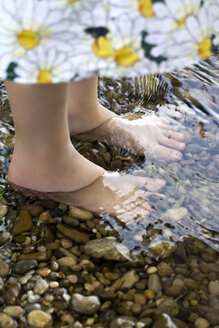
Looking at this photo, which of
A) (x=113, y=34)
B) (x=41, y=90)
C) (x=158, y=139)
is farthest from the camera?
(x=158, y=139)

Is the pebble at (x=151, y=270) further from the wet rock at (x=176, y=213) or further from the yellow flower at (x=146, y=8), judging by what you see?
the yellow flower at (x=146, y=8)

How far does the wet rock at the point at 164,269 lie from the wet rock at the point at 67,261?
0.22m

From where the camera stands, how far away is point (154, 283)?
114 centimetres

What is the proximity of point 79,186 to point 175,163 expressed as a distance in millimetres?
362

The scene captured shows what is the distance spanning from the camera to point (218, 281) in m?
1.15

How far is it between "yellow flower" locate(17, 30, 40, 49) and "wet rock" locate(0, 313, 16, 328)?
603 mm

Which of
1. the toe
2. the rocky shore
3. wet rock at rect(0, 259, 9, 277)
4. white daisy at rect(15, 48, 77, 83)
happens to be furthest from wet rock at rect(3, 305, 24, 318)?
the toe

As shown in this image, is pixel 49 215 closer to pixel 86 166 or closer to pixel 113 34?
pixel 86 166

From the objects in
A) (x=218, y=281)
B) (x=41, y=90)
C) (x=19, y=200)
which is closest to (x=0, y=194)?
(x=19, y=200)

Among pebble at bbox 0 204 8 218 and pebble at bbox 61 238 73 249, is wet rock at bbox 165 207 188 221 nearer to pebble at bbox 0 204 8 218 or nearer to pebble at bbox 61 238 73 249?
pebble at bbox 61 238 73 249

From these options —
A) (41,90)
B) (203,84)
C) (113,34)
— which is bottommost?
(203,84)

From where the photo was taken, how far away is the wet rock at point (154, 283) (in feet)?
3.72

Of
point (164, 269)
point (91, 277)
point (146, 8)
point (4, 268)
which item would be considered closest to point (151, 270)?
point (164, 269)

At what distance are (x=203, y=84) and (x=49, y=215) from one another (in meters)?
0.91
